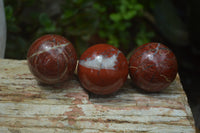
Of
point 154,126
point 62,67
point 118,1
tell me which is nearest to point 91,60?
point 62,67

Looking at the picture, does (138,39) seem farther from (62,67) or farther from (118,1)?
(62,67)

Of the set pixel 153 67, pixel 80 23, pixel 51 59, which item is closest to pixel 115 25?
pixel 80 23

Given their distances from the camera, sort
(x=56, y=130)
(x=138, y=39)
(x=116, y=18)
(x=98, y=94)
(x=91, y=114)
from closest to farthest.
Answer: (x=56, y=130)
(x=91, y=114)
(x=98, y=94)
(x=116, y=18)
(x=138, y=39)

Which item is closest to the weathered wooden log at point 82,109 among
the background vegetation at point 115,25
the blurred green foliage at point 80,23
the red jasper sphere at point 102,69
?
the red jasper sphere at point 102,69

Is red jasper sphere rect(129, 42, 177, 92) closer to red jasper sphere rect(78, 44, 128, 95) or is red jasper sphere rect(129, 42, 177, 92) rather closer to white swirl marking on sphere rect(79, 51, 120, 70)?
red jasper sphere rect(78, 44, 128, 95)

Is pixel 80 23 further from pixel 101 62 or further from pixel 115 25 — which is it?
pixel 101 62

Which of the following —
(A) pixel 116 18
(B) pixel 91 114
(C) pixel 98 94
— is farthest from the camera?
(A) pixel 116 18

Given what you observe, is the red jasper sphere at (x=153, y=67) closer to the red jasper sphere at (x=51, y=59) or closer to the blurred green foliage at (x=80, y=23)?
the red jasper sphere at (x=51, y=59)
